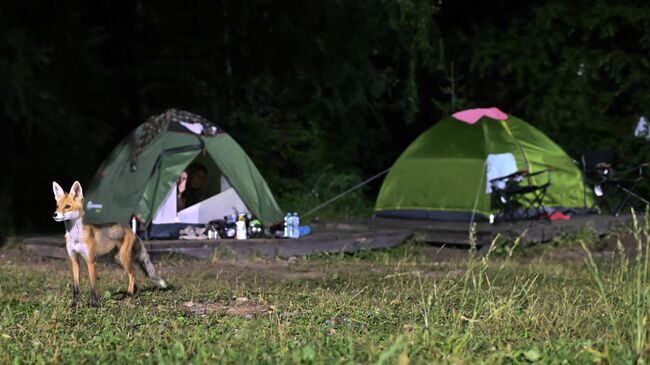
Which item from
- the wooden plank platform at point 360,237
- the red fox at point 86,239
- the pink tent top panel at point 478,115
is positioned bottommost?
the wooden plank platform at point 360,237

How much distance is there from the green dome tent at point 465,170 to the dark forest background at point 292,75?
2.84 m

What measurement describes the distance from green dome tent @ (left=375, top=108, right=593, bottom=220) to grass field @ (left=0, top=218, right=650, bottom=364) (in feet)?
14.9

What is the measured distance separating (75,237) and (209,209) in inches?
208

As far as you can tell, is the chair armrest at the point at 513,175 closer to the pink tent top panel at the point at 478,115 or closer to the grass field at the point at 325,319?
the pink tent top panel at the point at 478,115

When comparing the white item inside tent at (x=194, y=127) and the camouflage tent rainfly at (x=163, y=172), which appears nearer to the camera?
the camouflage tent rainfly at (x=163, y=172)

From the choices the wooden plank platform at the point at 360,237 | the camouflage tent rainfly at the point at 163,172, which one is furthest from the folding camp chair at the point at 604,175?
the camouflage tent rainfly at the point at 163,172

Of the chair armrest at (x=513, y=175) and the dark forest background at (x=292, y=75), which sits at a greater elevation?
the dark forest background at (x=292, y=75)

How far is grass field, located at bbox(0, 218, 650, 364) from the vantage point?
5.38 metres

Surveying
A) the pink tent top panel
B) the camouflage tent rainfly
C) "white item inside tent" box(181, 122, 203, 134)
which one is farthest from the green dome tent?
"white item inside tent" box(181, 122, 203, 134)

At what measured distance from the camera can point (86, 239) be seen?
7.73 metres

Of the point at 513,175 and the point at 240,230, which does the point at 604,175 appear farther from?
the point at 240,230

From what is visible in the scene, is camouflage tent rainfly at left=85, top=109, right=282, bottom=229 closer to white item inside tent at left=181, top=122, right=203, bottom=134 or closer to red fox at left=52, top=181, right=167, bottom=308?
white item inside tent at left=181, top=122, right=203, bottom=134

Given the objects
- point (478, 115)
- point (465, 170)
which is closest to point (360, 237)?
point (465, 170)

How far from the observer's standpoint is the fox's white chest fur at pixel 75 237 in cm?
770
